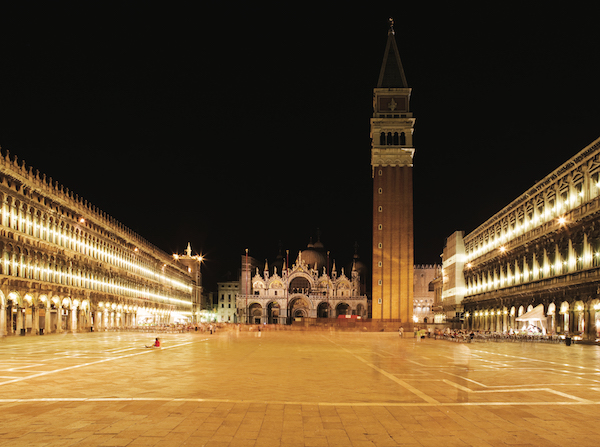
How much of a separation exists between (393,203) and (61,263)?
Answer: 52558mm

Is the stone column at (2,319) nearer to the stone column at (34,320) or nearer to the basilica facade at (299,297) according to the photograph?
the stone column at (34,320)

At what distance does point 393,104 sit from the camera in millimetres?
95688

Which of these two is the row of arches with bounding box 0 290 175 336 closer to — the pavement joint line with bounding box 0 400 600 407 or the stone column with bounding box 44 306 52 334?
the stone column with bounding box 44 306 52 334

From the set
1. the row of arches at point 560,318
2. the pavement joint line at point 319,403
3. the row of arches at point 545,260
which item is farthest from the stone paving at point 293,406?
the row of arches at point 545,260

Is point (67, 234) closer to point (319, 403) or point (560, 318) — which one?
point (560, 318)

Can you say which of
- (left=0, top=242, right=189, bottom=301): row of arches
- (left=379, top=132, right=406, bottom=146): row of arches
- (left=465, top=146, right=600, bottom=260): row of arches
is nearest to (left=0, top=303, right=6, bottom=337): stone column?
(left=0, top=242, right=189, bottom=301): row of arches

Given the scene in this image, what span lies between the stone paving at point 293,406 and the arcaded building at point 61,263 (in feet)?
92.5

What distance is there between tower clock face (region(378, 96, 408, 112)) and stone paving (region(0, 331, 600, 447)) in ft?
257

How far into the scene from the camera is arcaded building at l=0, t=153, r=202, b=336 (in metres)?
45.9

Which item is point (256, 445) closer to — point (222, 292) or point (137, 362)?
point (137, 362)

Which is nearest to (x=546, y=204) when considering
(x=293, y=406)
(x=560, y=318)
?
(x=560, y=318)

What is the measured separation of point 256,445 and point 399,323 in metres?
80.0

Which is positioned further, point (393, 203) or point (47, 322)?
point (393, 203)

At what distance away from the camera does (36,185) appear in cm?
5119
